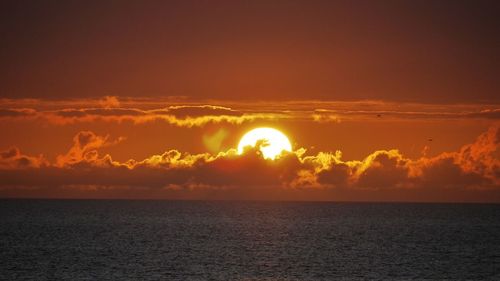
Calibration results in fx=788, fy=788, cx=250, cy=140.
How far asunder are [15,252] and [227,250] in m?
32.5

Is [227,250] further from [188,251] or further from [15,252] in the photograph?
[15,252]

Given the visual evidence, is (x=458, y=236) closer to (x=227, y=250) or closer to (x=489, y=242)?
(x=489, y=242)

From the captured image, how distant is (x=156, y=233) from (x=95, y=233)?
13289mm

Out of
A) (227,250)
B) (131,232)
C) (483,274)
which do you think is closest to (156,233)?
(131,232)

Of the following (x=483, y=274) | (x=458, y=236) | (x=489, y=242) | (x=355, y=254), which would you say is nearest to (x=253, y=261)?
(x=355, y=254)

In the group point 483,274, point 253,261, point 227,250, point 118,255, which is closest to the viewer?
point 483,274

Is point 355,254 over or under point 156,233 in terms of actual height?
under

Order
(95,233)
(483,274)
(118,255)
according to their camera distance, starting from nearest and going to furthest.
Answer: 1. (483,274)
2. (118,255)
3. (95,233)

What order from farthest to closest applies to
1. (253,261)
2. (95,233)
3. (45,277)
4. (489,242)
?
(95,233)
(489,242)
(253,261)
(45,277)

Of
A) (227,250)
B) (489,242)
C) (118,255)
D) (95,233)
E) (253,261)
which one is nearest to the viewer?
(253,261)

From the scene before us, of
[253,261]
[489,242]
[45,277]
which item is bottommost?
[45,277]

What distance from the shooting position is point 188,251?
403ft

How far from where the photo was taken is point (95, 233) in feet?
563

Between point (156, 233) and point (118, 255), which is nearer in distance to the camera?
point (118, 255)
